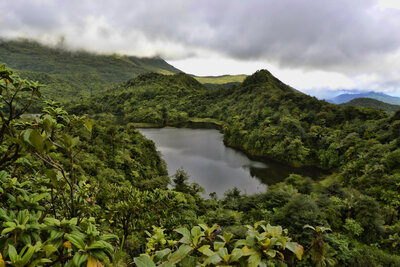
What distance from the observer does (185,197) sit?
1454 centimetres

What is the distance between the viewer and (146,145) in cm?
2556

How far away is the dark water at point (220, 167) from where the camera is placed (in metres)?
23.9

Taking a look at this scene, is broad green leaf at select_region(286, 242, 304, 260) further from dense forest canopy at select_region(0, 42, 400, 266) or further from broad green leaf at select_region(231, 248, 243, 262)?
broad green leaf at select_region(231, 248, 243, 262)

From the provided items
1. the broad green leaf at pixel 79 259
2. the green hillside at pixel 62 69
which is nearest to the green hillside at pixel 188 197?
the broad green leaf at pixel 79 259

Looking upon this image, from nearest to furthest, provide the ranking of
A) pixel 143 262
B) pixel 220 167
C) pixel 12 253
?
pixel 12 253, pixel 143 262, pixel 220 167

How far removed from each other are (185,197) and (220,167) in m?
14.5

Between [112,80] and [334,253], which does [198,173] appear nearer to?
[334,253]

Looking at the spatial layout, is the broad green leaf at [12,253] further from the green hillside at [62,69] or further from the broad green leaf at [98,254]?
the green hillside at [62,69]

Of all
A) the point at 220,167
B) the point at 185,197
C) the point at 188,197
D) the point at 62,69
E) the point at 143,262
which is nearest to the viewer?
the point at 143,262

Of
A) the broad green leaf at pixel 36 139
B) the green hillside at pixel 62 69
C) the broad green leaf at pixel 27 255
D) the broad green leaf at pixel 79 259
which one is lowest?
the broad green leaf at pixel 79 259

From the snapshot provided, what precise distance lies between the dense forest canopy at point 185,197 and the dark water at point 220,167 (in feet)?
9.85

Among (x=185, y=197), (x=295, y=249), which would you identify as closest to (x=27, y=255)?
(x=295, y=249)

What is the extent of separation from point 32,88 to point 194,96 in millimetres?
91711

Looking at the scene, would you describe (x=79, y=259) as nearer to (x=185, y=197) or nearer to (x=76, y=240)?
(x=76, y=240)
